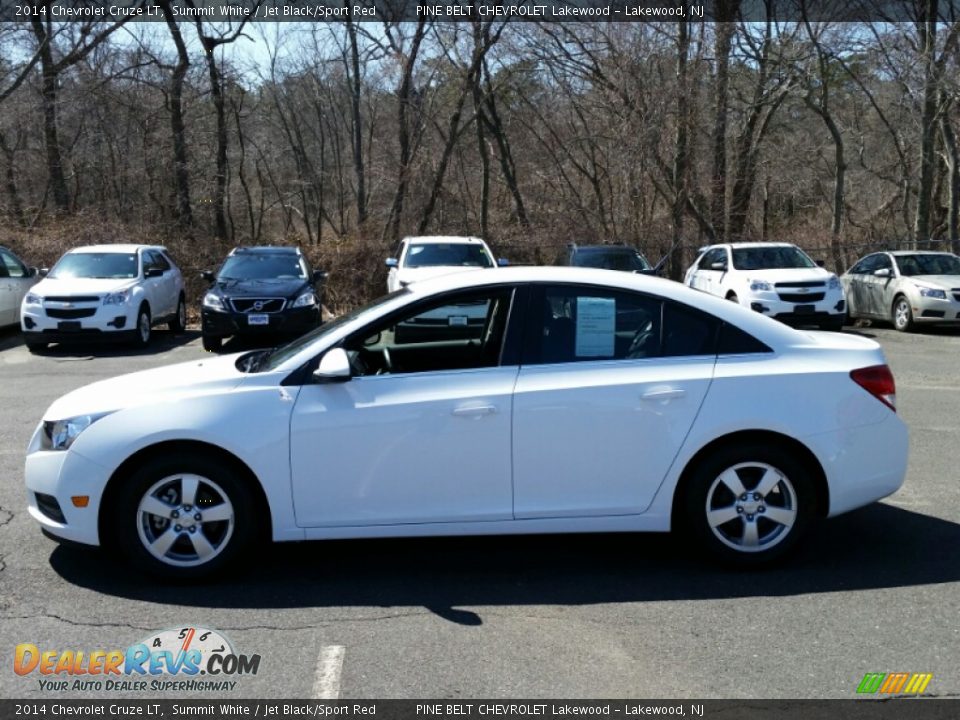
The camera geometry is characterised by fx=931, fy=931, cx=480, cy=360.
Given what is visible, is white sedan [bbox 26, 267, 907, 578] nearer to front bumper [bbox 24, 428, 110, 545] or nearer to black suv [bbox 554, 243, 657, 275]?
front bumper [bbox 24, 428, 110, 545]

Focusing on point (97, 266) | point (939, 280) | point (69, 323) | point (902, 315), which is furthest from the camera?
point (902, 315)

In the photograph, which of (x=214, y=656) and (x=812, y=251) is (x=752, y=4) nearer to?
(x=812, y=251)

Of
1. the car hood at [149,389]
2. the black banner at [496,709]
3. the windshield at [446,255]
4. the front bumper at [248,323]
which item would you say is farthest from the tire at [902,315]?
the car hood at [149,389]

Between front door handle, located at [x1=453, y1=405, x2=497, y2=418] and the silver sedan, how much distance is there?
47.4 feet

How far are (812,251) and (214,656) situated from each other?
81.9ft

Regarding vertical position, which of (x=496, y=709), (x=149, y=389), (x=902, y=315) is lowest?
(x=496, y=709)

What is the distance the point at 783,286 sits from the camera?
654 inches

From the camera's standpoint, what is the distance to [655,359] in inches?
192

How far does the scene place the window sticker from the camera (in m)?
4.89

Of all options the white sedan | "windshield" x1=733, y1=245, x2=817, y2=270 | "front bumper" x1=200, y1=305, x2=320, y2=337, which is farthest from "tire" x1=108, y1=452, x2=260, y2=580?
"windshield" x1=733, y1=245, x2=817, y2=270

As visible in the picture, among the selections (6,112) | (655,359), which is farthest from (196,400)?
(6,112)

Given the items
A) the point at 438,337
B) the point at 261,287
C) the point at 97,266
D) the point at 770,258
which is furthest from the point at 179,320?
the point at 438,337

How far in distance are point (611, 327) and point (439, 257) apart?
1277 cm

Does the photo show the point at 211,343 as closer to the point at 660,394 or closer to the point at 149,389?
the point at 149,389
